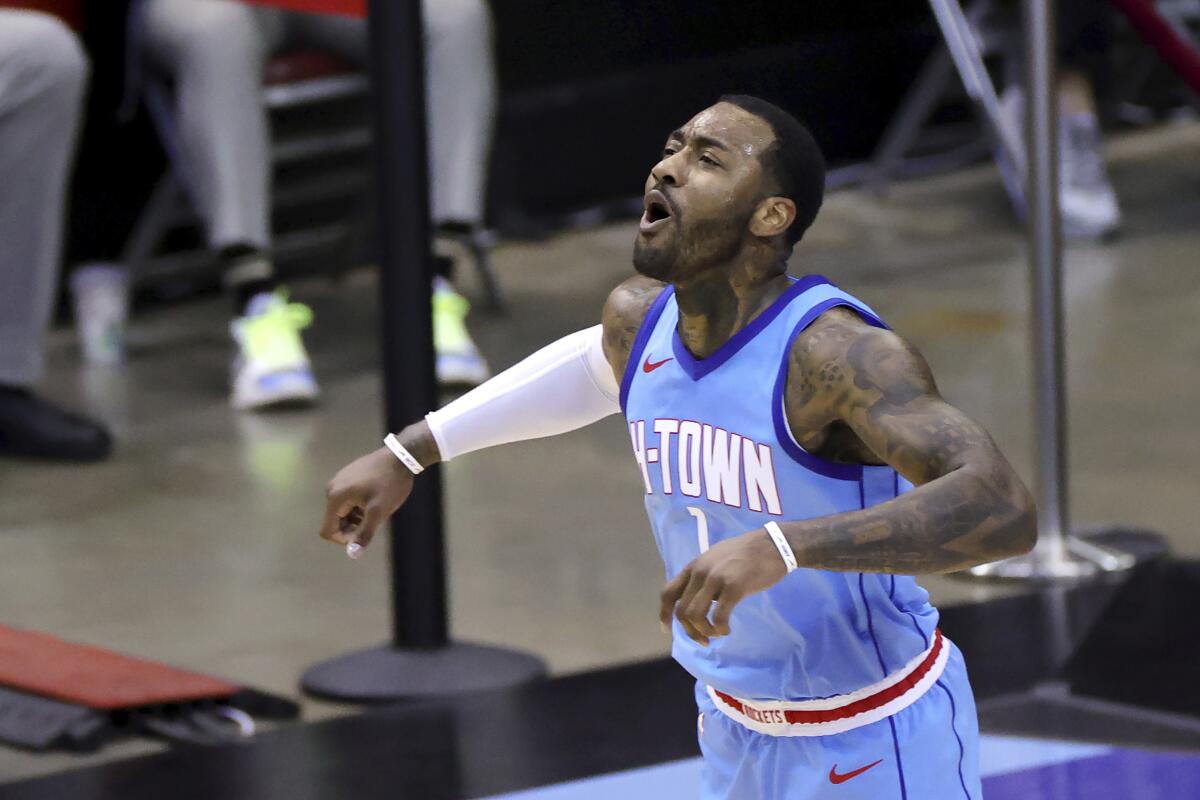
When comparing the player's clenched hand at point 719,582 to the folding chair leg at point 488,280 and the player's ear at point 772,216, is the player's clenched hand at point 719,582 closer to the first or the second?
the player's ear at point 772,216

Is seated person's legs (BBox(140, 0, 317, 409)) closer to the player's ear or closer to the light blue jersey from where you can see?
the light blue jersey

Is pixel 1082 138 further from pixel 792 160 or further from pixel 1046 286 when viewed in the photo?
pixel 792 160

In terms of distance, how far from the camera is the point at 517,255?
6.12 m

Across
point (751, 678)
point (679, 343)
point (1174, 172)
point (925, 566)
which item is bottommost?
point (751, 678)

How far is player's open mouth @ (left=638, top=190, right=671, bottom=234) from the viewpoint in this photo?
1.84 meters

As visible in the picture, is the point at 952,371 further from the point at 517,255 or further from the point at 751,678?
the point at 751,678

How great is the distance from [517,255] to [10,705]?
3.26 metres

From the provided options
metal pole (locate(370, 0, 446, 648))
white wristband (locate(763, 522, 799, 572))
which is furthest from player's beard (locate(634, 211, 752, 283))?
metal pole (locate(370, 0, 446, 648))

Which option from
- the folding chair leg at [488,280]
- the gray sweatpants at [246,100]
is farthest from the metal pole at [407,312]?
the folding chair leg at [488,280]

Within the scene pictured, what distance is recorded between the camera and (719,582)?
157cm

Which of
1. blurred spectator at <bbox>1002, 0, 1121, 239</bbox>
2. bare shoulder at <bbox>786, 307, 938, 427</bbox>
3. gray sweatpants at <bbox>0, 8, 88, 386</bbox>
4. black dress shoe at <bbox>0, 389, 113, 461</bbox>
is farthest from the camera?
blurred spectator at <bbox>1002, 0, 1121, 239</bbox>

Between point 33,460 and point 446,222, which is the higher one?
point 446,222

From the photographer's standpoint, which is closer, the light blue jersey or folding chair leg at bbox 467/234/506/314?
the light blue jersey

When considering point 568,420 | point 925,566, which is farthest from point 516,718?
point 925,566
